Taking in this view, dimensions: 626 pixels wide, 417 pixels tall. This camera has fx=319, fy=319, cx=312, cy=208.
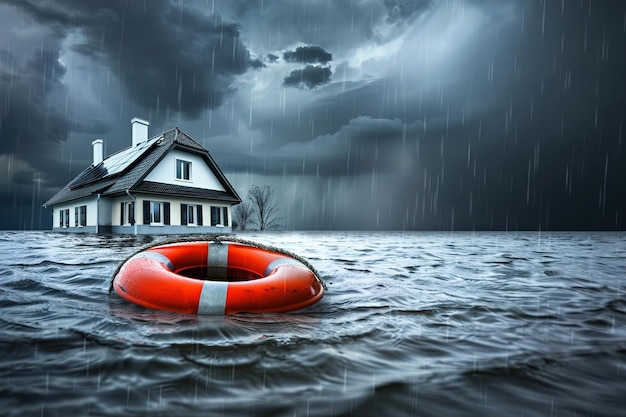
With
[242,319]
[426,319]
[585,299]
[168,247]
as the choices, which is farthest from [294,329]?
[585,299]

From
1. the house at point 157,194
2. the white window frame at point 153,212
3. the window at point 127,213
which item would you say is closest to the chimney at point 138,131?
the house at point 157,194

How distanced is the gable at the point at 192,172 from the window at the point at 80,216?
547 cm

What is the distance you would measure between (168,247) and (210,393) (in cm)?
256

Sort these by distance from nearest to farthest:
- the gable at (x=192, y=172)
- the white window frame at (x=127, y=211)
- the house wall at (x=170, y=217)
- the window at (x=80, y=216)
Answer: the house wall at (x=170, y=217), the white window frame at (x=127, y=211), the gable at (x=192, y=172), the window at (x=80, y=216)

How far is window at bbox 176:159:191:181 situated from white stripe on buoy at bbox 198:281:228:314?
15.9 m

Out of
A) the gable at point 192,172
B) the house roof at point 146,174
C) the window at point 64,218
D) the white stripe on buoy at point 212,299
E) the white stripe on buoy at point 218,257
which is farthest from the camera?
the window at point 64,218

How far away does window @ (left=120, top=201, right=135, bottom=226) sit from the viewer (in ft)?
47.9

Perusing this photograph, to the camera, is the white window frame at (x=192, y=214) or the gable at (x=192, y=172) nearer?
the gable at (x=192, y=172)

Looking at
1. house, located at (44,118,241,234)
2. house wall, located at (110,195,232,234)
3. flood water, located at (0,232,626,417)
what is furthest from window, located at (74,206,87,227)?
flood water, located at (0,232,626,417)

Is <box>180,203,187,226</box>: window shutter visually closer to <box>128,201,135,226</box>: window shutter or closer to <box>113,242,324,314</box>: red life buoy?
<box>128,201,135,226</box>: window shutter

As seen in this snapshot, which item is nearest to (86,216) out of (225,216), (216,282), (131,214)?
(131,214)

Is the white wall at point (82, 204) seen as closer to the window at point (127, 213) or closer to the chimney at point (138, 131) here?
the window at point (127, 213)

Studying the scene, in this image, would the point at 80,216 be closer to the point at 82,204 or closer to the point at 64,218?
the point at 82,204

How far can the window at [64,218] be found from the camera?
2000 cm
